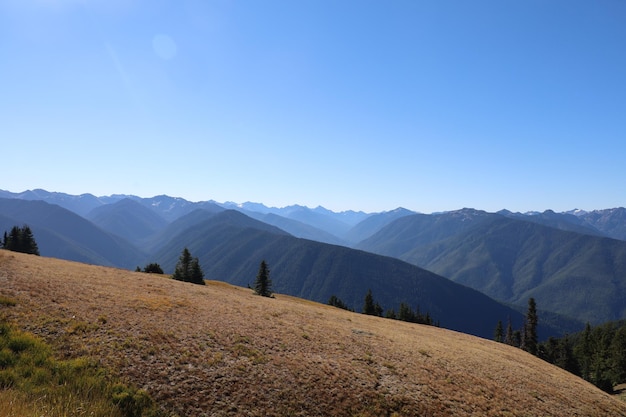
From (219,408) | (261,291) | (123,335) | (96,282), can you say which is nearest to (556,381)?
(219,408)

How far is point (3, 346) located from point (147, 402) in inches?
275

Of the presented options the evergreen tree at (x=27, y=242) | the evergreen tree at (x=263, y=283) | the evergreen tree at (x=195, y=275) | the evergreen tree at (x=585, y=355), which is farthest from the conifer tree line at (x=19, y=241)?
the evergreen tree at (x=585, y=355)

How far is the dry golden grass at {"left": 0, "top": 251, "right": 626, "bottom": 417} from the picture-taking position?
14.3m

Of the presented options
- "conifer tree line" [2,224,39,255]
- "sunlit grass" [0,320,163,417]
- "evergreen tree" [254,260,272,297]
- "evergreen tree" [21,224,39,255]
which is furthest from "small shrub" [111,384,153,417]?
"evergreen tree" [21,224,39,255]

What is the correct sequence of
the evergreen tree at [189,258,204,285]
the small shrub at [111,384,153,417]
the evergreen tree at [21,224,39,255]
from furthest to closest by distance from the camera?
the evergreen tree at [21,224,39,255] < the evergreen tree at [189,258,204,285] < the small shrub at [111,384,153,417]

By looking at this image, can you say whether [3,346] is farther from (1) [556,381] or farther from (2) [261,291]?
(2) [261,291]

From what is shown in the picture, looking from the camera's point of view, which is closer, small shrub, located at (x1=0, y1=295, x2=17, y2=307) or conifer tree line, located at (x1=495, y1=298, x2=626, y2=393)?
small shrub, located at (x1=0, y1=295, x2=17, y2=307)

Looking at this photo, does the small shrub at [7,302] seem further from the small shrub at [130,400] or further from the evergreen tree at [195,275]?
the evergreen tree at [195,275]

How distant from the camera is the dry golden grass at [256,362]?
14.3 meters

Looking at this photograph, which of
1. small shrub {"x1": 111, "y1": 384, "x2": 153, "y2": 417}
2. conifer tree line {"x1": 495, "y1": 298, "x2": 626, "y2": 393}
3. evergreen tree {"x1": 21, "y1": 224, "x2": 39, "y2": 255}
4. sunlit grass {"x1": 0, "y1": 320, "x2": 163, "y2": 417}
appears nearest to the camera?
sunlit grass {"x1": 0, "y1": 320, "x2": 163, "y2": 417}

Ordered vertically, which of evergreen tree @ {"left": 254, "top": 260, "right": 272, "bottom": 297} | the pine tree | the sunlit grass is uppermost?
the sunlit grass

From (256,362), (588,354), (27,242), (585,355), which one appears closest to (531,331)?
(585,355)

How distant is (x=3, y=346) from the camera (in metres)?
13.2

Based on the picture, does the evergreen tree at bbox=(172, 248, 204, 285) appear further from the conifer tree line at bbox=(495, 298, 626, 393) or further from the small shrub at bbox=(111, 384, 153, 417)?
the conifer tree line at bbox=(495, 298, 626, 393)
